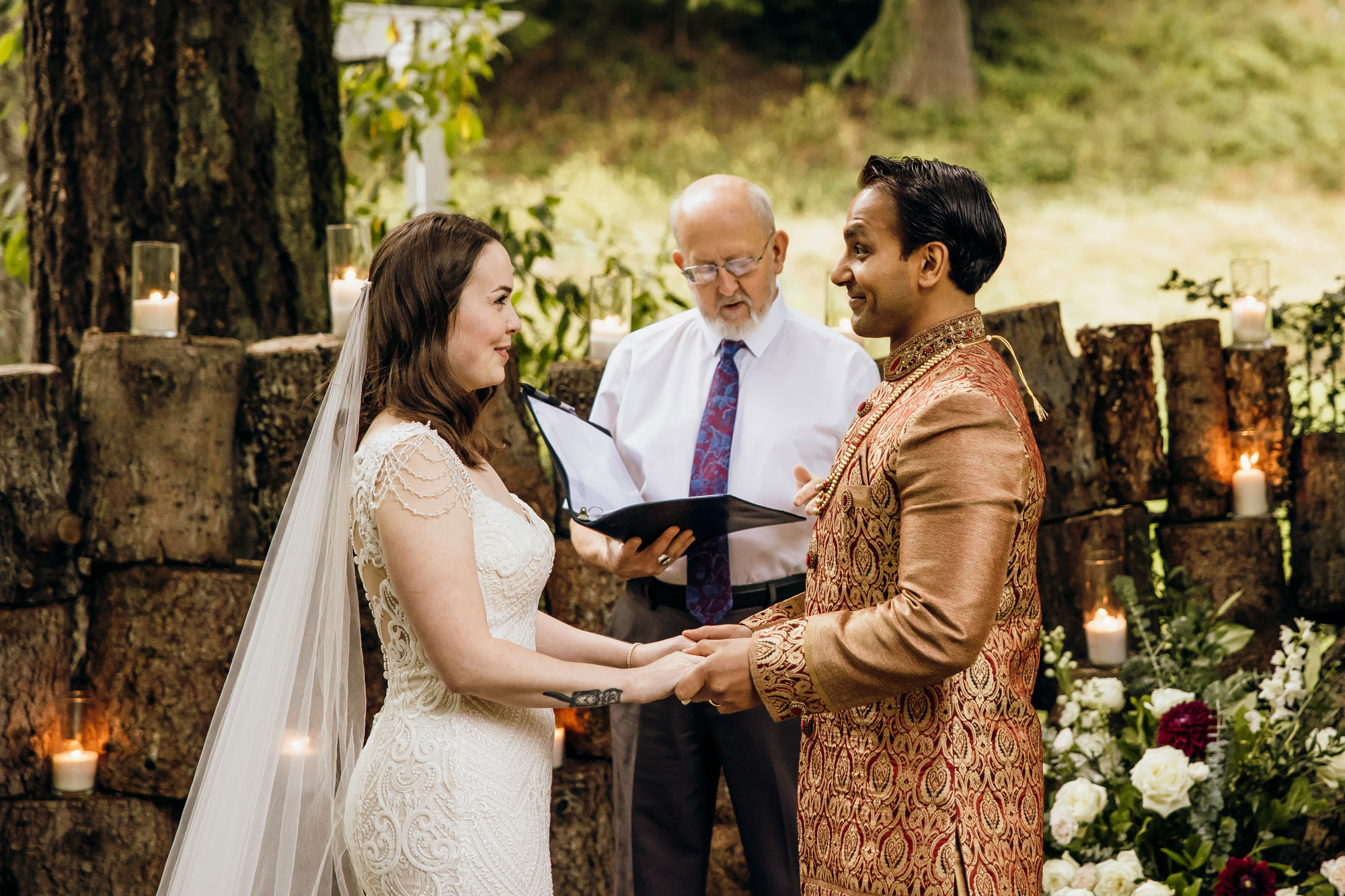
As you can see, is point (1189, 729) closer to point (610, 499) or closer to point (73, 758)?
point (610, 499)

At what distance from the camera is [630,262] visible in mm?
8703

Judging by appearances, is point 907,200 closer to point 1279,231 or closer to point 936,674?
point 936,674

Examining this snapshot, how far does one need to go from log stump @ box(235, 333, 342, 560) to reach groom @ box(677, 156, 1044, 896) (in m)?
1.44

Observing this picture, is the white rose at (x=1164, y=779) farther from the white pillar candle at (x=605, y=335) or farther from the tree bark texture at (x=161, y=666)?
the tree bark texture at (x=161, y=666)

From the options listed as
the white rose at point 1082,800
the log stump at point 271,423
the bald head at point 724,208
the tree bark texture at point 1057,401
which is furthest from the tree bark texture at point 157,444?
the white rose at point 1082,800

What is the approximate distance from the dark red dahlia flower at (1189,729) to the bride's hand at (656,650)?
3.65ft

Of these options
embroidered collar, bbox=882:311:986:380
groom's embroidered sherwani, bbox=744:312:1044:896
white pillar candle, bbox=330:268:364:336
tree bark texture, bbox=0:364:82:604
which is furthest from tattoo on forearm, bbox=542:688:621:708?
tree bark texture, bbox=0:364:82:604

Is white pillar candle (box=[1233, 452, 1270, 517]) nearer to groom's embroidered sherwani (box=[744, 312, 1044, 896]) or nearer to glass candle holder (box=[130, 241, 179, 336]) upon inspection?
groom's embroidered sherwani (box=[744, 312, 1044, 896])

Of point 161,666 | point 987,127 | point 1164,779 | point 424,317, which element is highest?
point 987,127

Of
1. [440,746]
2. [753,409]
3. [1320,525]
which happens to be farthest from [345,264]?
[1320,525]

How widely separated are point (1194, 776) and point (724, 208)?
1518 mm

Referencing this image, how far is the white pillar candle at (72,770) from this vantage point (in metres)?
2.72

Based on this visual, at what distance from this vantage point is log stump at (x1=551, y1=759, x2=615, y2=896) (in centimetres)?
287

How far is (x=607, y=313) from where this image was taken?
3.12m
